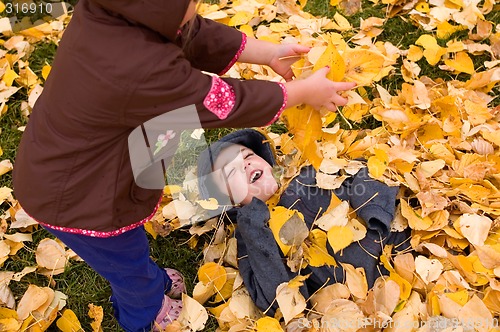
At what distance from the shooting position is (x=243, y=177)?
1479mm

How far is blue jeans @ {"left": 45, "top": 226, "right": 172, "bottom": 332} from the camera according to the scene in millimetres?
1144

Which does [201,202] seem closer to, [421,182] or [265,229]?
[265,229]

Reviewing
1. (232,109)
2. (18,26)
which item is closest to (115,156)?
(232,109)

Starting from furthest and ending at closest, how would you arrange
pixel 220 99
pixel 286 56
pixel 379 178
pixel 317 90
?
1. pixel 379 178
2. pixel 286 56
3. pixel 317 90
4. pixel 220 99

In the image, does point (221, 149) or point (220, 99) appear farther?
point (221, 149)

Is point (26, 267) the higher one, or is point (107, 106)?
point (107, 106)

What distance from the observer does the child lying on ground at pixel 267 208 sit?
1.34m

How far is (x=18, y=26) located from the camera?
88.9 inches

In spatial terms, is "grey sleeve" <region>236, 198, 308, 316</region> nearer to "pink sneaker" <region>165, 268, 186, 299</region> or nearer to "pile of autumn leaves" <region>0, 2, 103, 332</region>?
"pink sneaker" <region>165, 268, 186, 299</region>

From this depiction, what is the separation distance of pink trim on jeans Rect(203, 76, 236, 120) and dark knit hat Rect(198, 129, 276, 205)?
545mm

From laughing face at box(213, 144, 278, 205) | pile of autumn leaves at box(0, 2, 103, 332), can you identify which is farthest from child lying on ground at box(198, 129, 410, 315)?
pile of autumn leaves at box(0, 2, 103, 332)

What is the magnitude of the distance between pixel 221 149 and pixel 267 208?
250 millimetres

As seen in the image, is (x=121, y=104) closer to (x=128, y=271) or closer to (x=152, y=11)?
(x=152, y=11)

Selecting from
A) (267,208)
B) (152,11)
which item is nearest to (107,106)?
(152,11)
